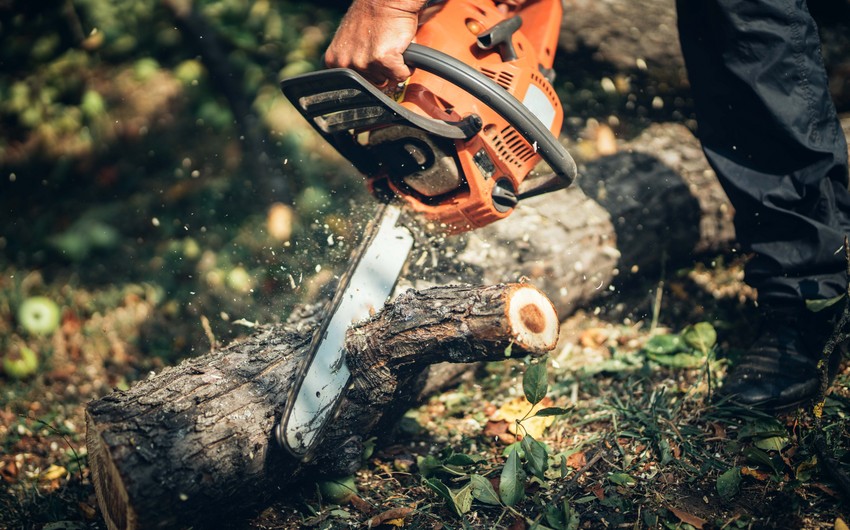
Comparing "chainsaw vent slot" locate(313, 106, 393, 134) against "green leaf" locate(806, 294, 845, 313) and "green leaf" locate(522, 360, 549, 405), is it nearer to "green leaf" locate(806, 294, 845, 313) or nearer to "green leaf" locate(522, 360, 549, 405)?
"green leaf" locate(522, 360, 549, 405)

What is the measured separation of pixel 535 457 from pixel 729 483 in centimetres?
55

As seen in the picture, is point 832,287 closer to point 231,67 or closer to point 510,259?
point 510,259

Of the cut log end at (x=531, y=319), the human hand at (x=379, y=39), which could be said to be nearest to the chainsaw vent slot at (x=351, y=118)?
the human hand at (x=379, y=39)

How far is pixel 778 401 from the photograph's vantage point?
2.00 m

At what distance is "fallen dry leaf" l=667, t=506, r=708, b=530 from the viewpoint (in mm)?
1572

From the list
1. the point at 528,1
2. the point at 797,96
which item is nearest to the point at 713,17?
the point at 797,96

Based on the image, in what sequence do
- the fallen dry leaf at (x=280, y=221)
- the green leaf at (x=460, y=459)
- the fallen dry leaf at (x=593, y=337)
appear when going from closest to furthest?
the green leaf at (x=460, y=459) < the fallen dry leaf at (x=593, y=337) < the fallen dry leaf at (x=280, y=221)

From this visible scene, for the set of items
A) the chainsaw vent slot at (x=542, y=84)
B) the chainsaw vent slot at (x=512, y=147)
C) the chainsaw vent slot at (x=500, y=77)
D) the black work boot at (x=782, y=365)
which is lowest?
the black work boot at (x=782, y=365)

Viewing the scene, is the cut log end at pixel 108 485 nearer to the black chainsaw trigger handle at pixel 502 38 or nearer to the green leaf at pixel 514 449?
the green leaf at pixel 514 449

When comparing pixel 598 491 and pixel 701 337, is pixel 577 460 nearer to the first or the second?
pixel 598 491

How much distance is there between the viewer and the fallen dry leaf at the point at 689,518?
1572mm

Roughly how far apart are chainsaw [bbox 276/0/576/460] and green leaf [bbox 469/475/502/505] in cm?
47

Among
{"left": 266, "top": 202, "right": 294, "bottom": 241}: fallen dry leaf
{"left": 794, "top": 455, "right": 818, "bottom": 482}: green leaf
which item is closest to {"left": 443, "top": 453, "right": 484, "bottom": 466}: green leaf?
{"left": 794, "top": 455, "right": 818, "bottom": 482}: green leaf

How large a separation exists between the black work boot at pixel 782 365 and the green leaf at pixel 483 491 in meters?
0.94
